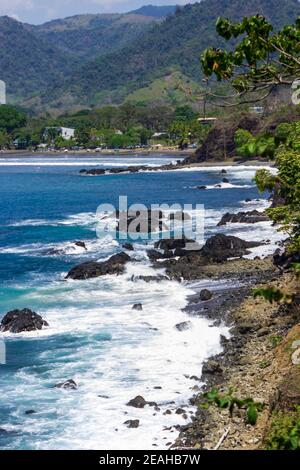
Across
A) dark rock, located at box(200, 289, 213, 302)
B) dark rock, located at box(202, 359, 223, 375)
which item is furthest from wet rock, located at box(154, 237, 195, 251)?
dark rock, located at box(202, 359, 223, 375)

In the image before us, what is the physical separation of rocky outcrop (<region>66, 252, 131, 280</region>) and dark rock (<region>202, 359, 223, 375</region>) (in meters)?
16.9

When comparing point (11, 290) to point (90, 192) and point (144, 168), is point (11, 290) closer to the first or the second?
point (90, 192)

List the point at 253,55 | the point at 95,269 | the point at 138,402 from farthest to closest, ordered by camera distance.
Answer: the point at 95,269 < the point at 138,402 < the point at 253,55

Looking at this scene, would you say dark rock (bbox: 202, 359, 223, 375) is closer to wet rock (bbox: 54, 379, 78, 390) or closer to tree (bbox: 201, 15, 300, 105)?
wet rock (bbox: 54, 379, 78, 390)

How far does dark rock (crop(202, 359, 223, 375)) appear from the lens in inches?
882

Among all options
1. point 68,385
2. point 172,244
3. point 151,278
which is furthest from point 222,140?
point 68,385

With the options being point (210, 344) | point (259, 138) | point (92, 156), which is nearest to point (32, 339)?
point (210, 344)

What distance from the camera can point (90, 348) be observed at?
26.2m

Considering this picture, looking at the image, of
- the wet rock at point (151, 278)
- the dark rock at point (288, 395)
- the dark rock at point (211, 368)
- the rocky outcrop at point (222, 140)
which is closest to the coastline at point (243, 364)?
the dark rock at point (211, 368)

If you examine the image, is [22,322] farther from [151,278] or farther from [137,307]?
[151,278]

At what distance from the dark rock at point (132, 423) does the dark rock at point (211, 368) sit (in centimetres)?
385

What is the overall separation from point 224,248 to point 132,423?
79.1 ft

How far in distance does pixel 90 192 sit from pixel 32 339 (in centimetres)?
6343

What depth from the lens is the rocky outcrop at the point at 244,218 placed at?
55.4 metres
